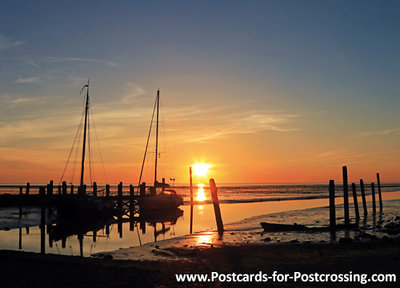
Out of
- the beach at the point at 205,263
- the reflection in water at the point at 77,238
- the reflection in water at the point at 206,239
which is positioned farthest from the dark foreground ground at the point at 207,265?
the reflection in water at the point at 77,238

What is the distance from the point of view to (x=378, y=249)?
49.2ft

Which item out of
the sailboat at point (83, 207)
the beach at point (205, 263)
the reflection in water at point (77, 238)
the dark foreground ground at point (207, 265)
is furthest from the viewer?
the sailboat at point (83, 207)

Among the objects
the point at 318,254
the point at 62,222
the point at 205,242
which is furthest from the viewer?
the point at 62,222

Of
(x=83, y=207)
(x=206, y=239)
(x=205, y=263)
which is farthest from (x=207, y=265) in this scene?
(x=83, y=207)

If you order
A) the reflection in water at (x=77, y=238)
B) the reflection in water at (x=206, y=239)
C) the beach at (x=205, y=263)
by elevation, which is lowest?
the reflection in water at (x=77, y=238)

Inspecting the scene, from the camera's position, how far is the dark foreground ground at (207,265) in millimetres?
10180

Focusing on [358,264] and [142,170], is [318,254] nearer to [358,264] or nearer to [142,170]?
[358,264]

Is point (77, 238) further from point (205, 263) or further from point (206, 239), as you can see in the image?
point (205, 263)

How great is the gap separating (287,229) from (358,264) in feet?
36.9

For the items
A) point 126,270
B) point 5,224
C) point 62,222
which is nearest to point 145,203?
point 62,222

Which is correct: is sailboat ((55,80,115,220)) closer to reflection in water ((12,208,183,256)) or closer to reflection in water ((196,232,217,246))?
reflection in water ((12,208,183,256))

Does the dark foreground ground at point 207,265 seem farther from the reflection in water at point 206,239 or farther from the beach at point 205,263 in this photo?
the reflection in water at point 206,239

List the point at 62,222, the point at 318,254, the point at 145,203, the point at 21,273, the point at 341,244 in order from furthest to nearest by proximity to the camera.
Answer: the point at 145,203 < the point at 62,222 < the point at 341,244 < the point at 318,254 < the point at 21,273

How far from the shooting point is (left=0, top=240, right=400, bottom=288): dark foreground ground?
10.2m
